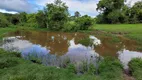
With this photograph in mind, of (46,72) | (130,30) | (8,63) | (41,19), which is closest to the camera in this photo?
(46,72)

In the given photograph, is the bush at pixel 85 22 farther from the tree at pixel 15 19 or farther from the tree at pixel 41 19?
the tree at pixel 15 19

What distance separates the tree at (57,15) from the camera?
3112 centimetres

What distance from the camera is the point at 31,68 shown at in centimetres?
709

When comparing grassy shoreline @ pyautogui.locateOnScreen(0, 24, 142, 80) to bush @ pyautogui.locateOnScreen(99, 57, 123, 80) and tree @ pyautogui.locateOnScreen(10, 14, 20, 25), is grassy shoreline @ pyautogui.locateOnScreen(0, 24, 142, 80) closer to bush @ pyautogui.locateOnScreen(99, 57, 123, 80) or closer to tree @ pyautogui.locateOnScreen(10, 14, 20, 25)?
bush @ pyautogui.locateOnScreen(99, 57, 123, 80)

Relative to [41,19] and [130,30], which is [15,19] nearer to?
[41,19]

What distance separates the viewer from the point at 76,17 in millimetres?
36281

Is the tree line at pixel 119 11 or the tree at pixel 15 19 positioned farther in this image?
the tree at pixel 15 19

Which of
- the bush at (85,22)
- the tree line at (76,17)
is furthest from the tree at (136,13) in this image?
the bush at (85,22)

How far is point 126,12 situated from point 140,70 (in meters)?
37.2

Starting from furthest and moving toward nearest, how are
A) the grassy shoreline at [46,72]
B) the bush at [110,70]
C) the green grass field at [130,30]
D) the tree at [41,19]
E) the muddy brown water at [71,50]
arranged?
1. the tree at [41,19]
2. the green grass field at [130,30]
3. the muddy brown water at [71,50]
4. the bush at [110,70]
5. the grassy shoreline at [46,72]

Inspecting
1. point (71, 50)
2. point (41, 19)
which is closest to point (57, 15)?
point (41, 19)

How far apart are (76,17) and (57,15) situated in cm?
645

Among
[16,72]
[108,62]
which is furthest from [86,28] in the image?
[16,72]

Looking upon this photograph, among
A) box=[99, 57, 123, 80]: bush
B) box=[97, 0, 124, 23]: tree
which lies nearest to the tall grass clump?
box=[99, 57, 123, 80]: bush
